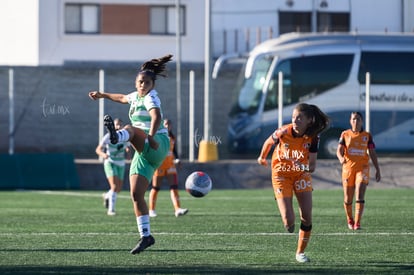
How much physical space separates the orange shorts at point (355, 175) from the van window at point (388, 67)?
18518 mm

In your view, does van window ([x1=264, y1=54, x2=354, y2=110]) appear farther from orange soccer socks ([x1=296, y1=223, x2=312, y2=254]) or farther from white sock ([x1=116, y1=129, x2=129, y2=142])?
white sock ([x1=116, y1=129, x2=129, y2=142])

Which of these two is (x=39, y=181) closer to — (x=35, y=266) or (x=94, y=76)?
(x=94, y=76)

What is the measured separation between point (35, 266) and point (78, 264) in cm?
49

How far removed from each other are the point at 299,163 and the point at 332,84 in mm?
24409

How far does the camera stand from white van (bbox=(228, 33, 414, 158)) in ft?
117

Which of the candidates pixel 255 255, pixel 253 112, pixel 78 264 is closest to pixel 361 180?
pixel 255 255

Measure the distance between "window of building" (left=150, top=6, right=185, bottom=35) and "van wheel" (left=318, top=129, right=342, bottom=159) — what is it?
20.0m

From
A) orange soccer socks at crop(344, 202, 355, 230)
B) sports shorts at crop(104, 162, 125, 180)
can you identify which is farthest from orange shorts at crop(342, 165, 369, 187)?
sports shorts at crop(104, 162, 125, 180)

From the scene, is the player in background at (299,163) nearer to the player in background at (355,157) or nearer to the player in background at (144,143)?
the player in background at (144,143)

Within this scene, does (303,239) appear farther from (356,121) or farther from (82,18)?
(82,18)

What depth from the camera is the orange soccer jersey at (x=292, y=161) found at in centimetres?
1320

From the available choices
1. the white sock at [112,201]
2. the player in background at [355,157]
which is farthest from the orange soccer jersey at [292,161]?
the white sock at [112,201]

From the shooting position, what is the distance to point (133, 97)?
13.7 meters

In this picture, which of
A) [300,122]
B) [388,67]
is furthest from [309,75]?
[300,122]
